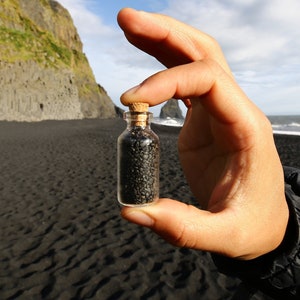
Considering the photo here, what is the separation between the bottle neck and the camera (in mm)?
1479

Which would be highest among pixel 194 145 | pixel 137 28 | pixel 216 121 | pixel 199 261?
pixel 137 28

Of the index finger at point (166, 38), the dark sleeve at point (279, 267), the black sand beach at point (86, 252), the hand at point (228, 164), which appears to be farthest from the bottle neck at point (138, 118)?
the black sand beach at point (86, 252)

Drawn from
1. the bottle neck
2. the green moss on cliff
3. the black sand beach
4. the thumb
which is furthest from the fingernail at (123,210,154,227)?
the green moss on cliff

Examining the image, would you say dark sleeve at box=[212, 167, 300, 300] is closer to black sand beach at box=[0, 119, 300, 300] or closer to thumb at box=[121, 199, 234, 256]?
thumb at box=[121, 199, 234, 256]

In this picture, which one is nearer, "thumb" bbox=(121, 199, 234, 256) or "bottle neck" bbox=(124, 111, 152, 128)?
"thumb" bbox=(121, 199, 234, 256)

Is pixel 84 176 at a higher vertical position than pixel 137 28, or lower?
lower

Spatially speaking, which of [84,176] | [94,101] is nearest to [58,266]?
[84,176]

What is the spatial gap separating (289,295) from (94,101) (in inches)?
2385

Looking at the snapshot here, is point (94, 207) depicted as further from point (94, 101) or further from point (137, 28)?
point (94, 101)

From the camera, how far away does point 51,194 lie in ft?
31.9

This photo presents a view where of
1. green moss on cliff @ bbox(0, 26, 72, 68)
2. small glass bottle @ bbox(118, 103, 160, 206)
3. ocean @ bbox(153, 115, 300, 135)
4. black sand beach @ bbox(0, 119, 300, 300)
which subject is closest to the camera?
small glass bottle @ bbox(118, 103, 160, 206)

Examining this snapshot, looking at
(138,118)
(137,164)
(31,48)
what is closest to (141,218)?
(137,164)

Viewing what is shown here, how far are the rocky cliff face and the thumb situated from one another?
126ft

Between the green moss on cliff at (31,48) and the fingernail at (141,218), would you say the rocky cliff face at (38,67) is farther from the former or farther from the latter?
the fingernail at (141,218)
